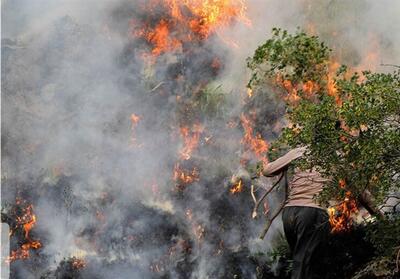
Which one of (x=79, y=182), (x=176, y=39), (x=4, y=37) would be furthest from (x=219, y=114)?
(x=4, y=37)

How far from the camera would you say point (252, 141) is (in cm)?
1223

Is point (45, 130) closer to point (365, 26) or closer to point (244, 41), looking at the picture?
point (244, 41)

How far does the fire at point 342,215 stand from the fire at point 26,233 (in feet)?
21.4

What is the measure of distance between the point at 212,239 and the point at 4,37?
6.47 meters

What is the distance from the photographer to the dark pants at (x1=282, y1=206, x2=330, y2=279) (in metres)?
6.66

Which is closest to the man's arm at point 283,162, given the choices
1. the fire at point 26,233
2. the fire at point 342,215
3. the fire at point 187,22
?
the fire at point 342,215

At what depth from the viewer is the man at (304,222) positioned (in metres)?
6.66

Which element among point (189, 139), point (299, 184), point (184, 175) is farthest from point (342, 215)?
point (189, 139)

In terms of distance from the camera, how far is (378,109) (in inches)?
188

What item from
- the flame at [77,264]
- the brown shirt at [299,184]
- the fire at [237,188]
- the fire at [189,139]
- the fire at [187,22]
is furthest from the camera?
the fire at [187,22]

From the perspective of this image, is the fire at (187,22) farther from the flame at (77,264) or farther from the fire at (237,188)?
the flame at (77,264)

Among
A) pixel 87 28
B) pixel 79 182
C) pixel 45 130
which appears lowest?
pixel 79 182

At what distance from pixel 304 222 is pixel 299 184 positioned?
0.43 metres

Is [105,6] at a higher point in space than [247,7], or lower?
higher
